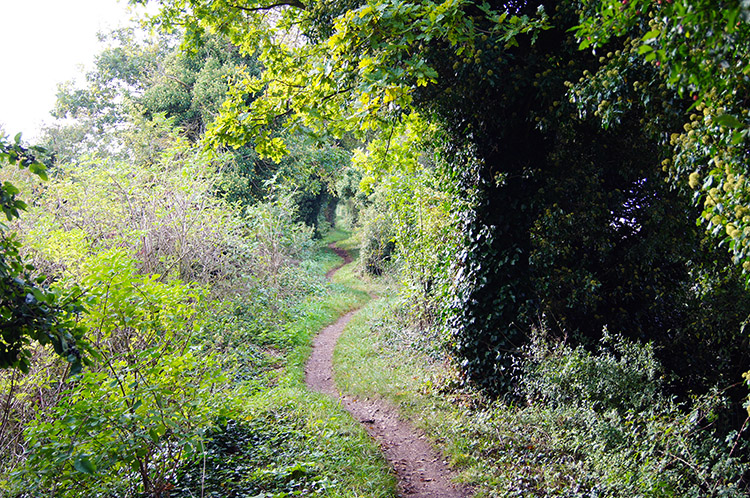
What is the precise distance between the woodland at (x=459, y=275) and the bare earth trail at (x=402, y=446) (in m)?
0.21

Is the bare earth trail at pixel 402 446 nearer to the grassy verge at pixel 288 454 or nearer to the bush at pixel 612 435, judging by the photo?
the grassy verge at pixel 288 454

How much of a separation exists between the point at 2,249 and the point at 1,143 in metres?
0.62

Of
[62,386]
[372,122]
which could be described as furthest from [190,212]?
[372,122]

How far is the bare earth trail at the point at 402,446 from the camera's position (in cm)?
548

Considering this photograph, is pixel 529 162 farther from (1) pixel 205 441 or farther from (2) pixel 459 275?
(1) pixel 205 441

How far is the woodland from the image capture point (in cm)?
343

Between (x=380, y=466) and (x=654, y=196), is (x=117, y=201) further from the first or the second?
(x=654, y=196)

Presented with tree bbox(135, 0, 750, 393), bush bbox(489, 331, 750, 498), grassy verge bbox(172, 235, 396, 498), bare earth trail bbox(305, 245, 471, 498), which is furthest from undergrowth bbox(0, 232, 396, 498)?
tree bbox(135, 0, 750, 393)

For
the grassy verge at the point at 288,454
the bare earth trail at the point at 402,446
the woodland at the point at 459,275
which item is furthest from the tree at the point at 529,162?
the grassy verge at the point at 288,454

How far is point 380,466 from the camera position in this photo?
226 inches

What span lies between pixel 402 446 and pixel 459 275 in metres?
2.78

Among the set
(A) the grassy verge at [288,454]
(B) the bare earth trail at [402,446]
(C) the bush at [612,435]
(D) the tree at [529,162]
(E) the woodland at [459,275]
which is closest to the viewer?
(E) the woodland at [459,275]

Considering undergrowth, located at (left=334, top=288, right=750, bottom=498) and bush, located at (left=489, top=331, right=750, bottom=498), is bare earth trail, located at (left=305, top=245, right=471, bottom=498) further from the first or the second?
bush, located at (left=489, top=331, right=750, bottom=498)

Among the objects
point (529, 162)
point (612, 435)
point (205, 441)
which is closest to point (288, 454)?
point (205, 441)
